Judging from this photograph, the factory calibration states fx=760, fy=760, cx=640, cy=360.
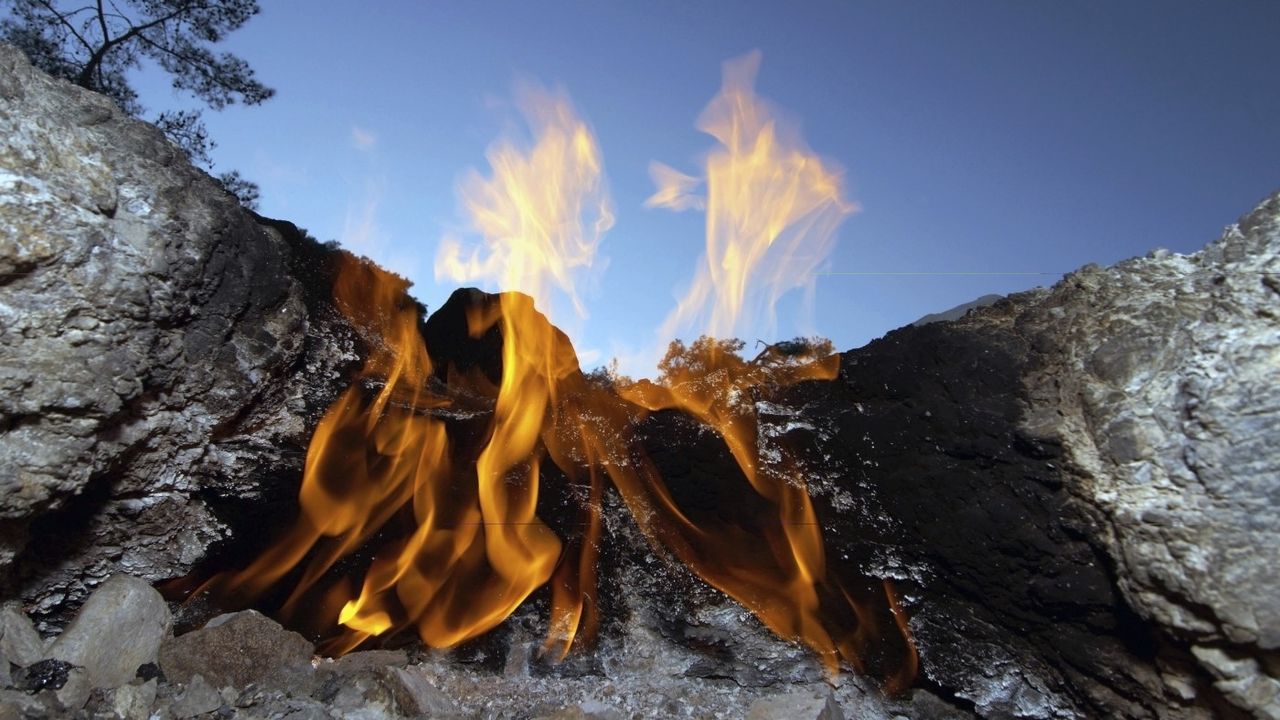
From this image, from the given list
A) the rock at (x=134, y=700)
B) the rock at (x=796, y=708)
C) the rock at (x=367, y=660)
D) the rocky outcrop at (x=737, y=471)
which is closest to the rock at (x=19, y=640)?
→ the rocky outcrop at (x=737, y=471)

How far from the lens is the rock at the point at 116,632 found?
286 cm

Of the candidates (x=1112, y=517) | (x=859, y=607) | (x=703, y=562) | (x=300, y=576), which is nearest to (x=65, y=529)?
(x=300, y=576)

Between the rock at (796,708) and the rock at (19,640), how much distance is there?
2742mm

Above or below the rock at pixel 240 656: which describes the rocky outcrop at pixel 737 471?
above

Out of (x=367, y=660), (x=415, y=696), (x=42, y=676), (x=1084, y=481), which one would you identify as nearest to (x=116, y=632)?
(x=42, y=676)

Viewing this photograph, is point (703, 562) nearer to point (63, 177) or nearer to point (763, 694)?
point (763, 694)

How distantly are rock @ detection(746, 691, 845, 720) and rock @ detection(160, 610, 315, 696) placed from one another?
1.86m

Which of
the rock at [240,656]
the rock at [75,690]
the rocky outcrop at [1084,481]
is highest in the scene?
the rocky outcrop at [1084,481]

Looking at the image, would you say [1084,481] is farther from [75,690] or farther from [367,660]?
[75,690]

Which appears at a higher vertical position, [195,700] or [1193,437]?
[1193,437]

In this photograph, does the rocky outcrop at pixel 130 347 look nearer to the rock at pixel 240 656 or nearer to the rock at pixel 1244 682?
the rock at pixel 240 656

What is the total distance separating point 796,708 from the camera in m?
3.06

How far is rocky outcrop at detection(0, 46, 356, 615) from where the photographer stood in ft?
8.80

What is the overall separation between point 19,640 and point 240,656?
2.46ft
